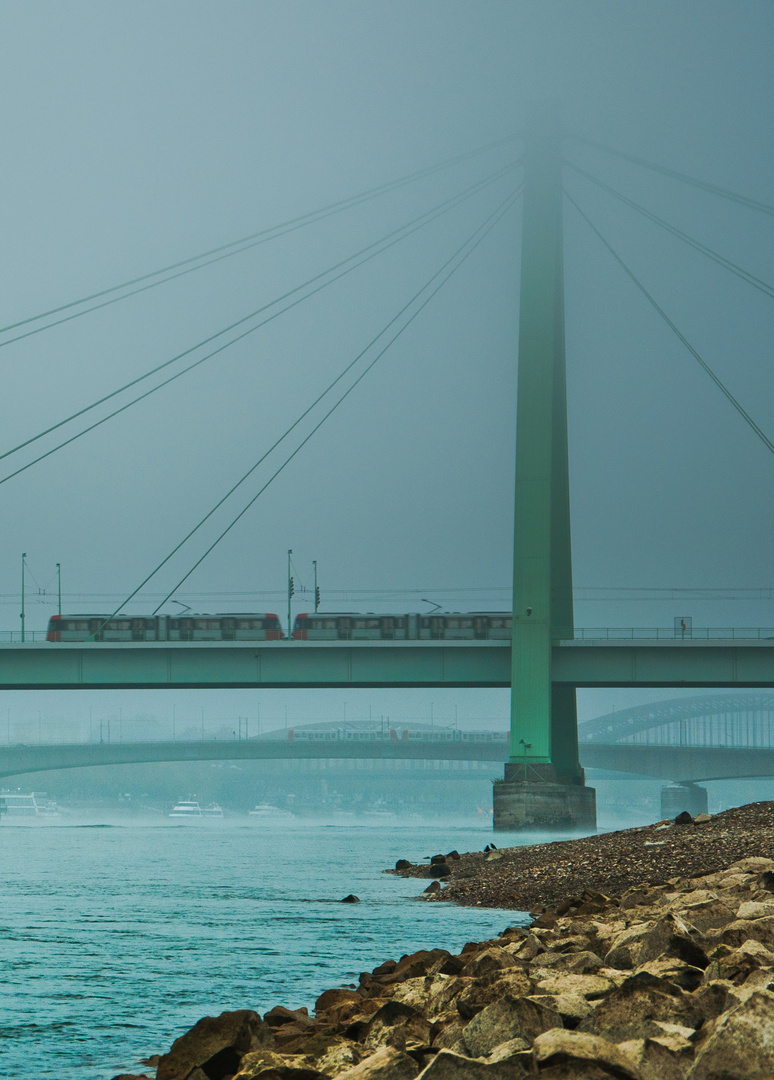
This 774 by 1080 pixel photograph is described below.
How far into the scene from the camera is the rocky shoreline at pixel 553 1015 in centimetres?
703

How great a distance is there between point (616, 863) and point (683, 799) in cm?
10937

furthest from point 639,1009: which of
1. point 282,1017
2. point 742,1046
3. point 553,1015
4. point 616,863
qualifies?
point 616,863

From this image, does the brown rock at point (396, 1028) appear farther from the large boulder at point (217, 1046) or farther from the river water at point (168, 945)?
the river water at point (168, 945)

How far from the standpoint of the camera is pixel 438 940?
19.3m

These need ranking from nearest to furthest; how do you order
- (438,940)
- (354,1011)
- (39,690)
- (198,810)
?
(354,1011) → (438,940) → (39,690) → (198,810)

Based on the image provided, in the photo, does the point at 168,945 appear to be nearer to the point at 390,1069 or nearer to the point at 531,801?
the point at 390,1069

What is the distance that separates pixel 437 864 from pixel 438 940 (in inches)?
622

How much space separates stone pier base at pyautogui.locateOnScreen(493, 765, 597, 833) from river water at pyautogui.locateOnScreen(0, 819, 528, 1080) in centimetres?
1956

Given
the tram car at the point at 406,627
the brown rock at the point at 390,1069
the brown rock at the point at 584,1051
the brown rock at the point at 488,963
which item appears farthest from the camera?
the tram car at the point at 406,627

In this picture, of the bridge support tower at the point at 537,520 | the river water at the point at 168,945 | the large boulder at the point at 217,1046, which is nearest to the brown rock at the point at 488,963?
the large boulder at the point at 217,1046

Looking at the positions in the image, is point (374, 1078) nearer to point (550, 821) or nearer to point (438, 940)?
point (438, 940)

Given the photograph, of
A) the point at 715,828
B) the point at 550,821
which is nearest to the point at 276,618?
the point at 550,821

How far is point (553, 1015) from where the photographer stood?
8.38m

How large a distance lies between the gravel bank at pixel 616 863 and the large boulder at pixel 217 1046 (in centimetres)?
1305
